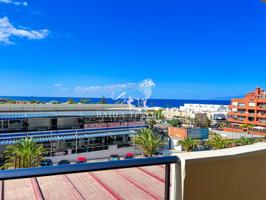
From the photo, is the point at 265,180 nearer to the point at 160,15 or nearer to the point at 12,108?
the point at 12,108

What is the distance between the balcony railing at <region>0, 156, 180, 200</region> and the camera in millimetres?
977

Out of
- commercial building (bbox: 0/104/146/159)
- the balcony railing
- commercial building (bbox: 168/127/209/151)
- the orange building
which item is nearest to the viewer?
the balcony railing

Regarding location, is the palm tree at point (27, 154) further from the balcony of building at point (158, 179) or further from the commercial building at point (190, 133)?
the commercial building at point (190, 133)

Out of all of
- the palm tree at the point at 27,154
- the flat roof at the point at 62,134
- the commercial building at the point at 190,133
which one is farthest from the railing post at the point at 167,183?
the commercial building at the point at 190,133

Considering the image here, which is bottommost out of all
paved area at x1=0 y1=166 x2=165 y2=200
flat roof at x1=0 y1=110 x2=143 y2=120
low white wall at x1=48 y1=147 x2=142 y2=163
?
low white wall at x1=48 y1=147 x2=142 y2=163

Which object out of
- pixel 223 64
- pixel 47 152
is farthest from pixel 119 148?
pixel 223 64

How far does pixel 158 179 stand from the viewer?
138 cm

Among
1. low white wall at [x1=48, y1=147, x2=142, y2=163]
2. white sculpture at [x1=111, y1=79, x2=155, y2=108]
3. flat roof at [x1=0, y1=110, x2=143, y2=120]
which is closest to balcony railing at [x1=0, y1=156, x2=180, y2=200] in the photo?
low white wall at [x1=48, y1=147, x2=142, y2=163]

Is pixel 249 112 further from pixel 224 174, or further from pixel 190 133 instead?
pixel 224 174

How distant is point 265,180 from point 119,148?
21.5 m

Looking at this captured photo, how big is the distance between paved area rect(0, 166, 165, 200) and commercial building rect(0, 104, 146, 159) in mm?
18913

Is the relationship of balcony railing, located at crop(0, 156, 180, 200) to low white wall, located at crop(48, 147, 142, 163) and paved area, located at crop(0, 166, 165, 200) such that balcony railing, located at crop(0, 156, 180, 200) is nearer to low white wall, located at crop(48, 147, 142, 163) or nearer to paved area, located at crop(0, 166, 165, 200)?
paved area, located at crop(0, 166, 165, 200)

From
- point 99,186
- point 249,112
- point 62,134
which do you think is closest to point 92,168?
point 99,186

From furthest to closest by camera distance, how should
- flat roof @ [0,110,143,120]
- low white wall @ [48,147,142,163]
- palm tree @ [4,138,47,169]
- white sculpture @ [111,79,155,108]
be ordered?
white sculpture @ [111,79,155,108] < flat roof @ [0,110,143,120] < low white wall @ [48,147,142,163] < palm tree @ [4,138,47,169]
